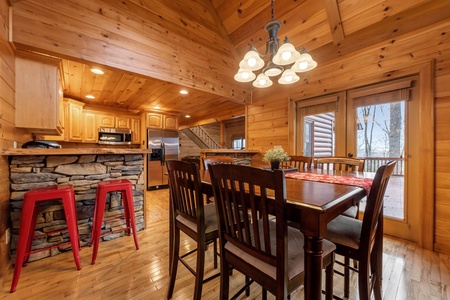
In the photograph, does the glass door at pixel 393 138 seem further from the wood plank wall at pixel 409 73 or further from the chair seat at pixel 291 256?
the chair seat at pixel 291 256

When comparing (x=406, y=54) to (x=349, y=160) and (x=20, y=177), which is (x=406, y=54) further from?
(x=20, y=177)

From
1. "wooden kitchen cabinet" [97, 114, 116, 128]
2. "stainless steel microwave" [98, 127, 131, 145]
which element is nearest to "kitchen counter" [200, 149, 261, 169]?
"stainless steel microwave" [98, 127, 131, 145]

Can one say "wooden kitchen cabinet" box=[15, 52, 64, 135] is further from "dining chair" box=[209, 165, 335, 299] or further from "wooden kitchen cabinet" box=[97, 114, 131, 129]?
"wooden kitchen cabinet" box=[97, 114, 131, 129]

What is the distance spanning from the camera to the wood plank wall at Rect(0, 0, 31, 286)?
5.21 feet

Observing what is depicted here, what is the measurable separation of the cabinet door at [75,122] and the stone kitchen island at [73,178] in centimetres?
284

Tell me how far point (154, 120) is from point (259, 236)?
482 centimetres

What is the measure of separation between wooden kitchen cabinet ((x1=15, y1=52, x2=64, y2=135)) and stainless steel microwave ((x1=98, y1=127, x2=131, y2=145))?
8.83 ft

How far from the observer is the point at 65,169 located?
2023 mm

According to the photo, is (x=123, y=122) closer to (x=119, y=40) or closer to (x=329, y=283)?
(x=119, y=40)

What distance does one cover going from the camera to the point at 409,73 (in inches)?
85.7

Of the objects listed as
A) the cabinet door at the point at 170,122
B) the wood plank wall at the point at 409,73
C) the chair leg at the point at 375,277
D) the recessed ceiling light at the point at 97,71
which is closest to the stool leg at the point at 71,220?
the recessed ceiling light at the point at 97,71

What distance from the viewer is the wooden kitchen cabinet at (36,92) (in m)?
2.00

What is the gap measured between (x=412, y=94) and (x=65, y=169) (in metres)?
4.02

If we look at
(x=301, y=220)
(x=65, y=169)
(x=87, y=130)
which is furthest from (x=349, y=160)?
(x=87, y=130)
